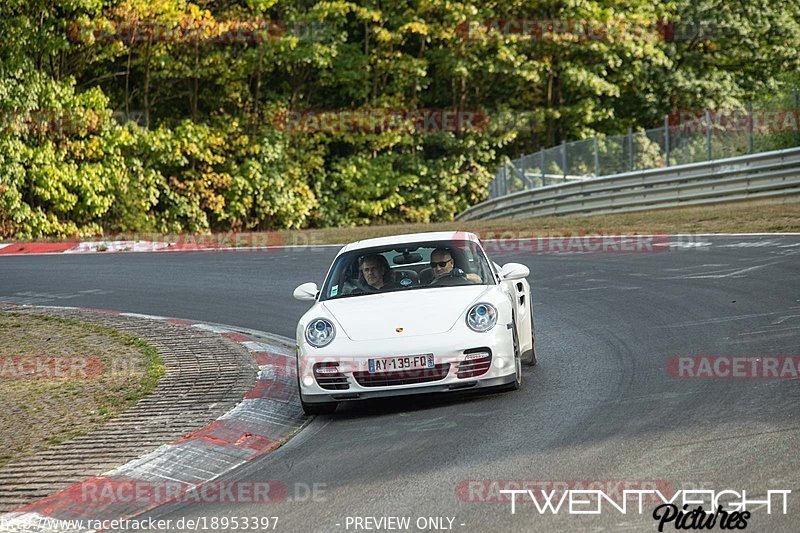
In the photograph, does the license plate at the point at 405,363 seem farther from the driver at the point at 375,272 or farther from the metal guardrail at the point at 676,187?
the metal guardrail at the point at 676,187

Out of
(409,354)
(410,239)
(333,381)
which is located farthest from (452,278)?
(333,381)

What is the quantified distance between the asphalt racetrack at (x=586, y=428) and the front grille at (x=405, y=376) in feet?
0.81

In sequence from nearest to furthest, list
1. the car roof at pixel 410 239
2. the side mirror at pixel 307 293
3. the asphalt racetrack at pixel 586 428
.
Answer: the asphalt racetrack at pixel 586 428 → the side mirror at pixel 307 293 → the car roof at pixel 410 239

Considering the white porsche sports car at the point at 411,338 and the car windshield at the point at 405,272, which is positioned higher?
the car windshield at the point at 405,272

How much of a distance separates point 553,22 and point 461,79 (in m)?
4.53

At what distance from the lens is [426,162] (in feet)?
157

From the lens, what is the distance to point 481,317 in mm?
8750

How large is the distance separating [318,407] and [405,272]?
1623 millimetres

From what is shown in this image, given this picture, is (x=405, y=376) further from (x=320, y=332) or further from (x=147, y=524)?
(x=147, y=524)

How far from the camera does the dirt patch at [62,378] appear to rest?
8.46m

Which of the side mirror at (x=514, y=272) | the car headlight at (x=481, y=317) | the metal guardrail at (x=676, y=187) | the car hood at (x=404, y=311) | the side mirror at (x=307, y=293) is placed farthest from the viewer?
the metal guardrail at (x=676, y=187)

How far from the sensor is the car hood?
8.57 meters

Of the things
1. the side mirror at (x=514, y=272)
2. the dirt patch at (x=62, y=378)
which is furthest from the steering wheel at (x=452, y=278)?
the dirt patch at (x=62, y=378)

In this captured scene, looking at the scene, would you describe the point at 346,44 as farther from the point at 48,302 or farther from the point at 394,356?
the point at 394,356
